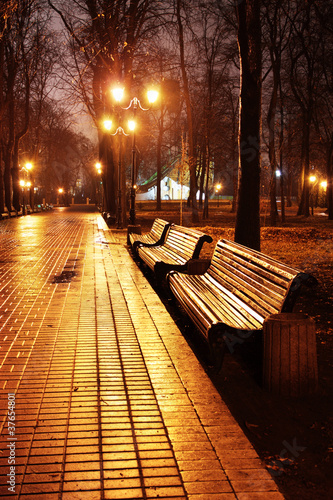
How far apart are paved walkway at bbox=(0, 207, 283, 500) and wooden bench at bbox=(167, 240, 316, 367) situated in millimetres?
351

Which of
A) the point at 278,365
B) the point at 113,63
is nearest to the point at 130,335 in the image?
the point at 278,365

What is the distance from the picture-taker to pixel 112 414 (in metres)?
3.37

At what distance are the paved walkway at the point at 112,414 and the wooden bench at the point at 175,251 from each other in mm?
1067

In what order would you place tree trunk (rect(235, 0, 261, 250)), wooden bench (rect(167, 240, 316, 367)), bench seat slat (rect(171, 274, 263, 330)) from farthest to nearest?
tree trunk (rect(235, 0, 261, 250)) → bench seat slat (rect(171, 274, 263, 330)) → wooden bench (rect(167, 240, 316, 367))

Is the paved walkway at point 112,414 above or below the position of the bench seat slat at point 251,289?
below

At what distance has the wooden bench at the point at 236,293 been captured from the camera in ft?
13.1

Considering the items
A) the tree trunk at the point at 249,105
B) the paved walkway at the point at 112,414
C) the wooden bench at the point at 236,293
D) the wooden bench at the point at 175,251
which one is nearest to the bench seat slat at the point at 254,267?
the wooden bench at the point at 236,293

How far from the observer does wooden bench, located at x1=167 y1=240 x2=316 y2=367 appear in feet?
13.1

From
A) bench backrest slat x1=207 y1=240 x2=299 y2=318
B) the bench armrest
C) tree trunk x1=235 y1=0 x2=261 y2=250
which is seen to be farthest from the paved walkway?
tree trunk x1=235 y1=0 x2=261 y2=250

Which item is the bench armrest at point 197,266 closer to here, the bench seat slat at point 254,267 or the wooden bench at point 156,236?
the bench seat slat at point 254,267

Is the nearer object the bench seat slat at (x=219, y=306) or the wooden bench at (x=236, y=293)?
the wooden bench at (x=236, y=293)

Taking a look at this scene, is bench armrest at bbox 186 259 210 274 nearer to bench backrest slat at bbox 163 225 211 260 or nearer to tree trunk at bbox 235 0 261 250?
bench backrest slat at bbox 163 225 211 260

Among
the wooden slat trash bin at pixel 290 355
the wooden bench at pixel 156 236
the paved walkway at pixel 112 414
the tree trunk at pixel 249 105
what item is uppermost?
the tree trunk at pixel 249 105

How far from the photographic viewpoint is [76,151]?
67.8 meters
